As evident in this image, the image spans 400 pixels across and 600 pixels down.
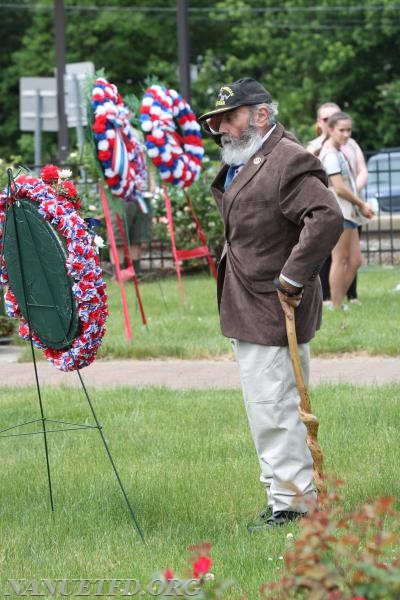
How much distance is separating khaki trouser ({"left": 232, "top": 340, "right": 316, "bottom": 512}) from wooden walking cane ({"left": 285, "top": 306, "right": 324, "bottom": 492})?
0.08 m

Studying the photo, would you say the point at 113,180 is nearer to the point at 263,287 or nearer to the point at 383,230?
the point at 263,287

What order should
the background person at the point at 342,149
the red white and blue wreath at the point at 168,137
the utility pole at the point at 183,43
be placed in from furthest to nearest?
the utility pole at the point at 183,43
the red white and blue wreath at the point at 168,137
the background person at the point at 342,149

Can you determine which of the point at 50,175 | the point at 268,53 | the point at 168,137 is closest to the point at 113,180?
the point at 168,137

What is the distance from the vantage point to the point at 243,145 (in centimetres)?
576

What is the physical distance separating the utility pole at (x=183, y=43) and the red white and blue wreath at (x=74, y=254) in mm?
14290

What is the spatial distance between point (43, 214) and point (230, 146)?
881 mm

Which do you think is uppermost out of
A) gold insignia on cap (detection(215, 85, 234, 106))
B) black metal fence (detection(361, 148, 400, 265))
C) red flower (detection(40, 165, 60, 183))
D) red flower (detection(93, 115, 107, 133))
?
gold insignia on cap (detection(215, 85, 234, 106))

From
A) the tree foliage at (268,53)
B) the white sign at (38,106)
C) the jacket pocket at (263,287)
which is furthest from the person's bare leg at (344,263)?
the tree foliage at (268,53)

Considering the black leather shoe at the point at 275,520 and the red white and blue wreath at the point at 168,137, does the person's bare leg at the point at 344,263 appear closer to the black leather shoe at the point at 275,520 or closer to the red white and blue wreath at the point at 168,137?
the red white and blue wreath at the point at 168,137

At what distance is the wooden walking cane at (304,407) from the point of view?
5.54 m

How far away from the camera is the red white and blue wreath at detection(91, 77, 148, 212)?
11.6 m

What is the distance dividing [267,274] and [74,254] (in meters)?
0.84

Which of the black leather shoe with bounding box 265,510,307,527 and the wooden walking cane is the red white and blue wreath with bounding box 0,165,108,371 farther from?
the black leather shoe with bounding box 265,510,307,527

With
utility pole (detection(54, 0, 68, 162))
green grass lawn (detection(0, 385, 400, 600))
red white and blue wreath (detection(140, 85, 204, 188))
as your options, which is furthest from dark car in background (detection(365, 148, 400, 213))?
green grass lawn (detection(0, 385, 400, 600))
